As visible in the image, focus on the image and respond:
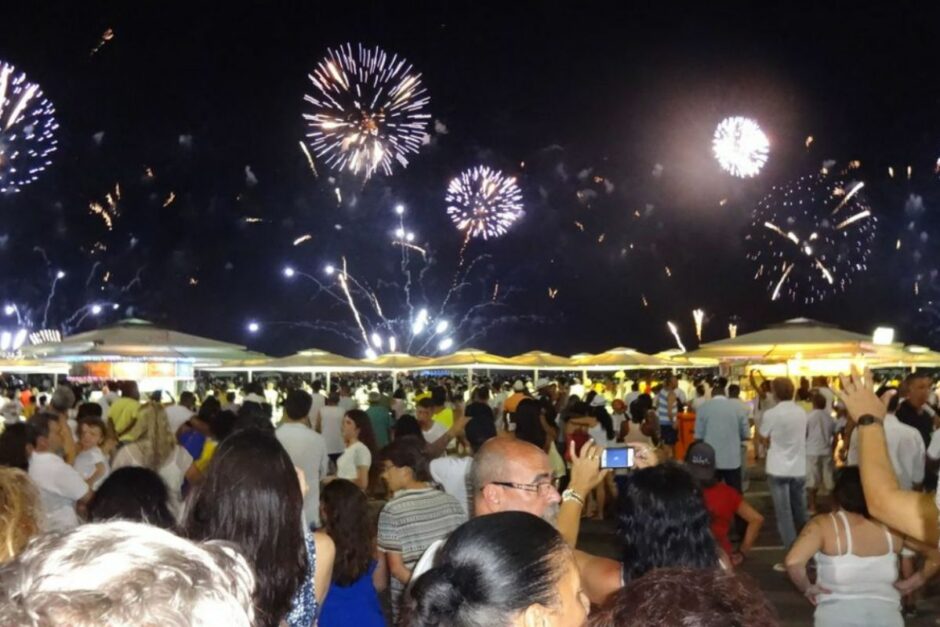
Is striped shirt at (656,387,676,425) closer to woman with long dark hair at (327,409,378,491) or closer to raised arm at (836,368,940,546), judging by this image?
woman with long dark hair at (327,409,378,491)

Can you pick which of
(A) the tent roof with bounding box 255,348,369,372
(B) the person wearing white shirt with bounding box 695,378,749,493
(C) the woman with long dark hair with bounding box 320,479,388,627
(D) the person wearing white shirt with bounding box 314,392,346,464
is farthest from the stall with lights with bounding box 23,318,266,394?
(C) the woman with long dark hair with bounding box 320,479,388,627

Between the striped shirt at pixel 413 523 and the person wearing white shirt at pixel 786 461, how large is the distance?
6.51 meters

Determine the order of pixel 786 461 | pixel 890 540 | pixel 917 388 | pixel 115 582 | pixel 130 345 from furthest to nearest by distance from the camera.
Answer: pixel 130 345, pixel 786 461, pixel 917 388, pixel 890 540, pixel 115 582

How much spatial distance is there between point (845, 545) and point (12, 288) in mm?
82043

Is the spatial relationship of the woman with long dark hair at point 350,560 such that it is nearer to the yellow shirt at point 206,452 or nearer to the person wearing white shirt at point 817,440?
the yellow shirt at point 206,452

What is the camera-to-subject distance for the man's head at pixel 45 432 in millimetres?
7855

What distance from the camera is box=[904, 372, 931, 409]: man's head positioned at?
10.3m

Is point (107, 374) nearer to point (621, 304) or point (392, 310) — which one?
point (621, 304)

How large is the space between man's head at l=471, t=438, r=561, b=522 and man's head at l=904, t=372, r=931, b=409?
717 cm

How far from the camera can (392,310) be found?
369 ft

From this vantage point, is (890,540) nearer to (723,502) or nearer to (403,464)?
(723,502)

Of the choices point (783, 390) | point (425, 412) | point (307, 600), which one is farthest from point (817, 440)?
point (307, 600)

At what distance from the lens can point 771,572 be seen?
10.7m

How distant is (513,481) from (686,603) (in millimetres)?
2285
